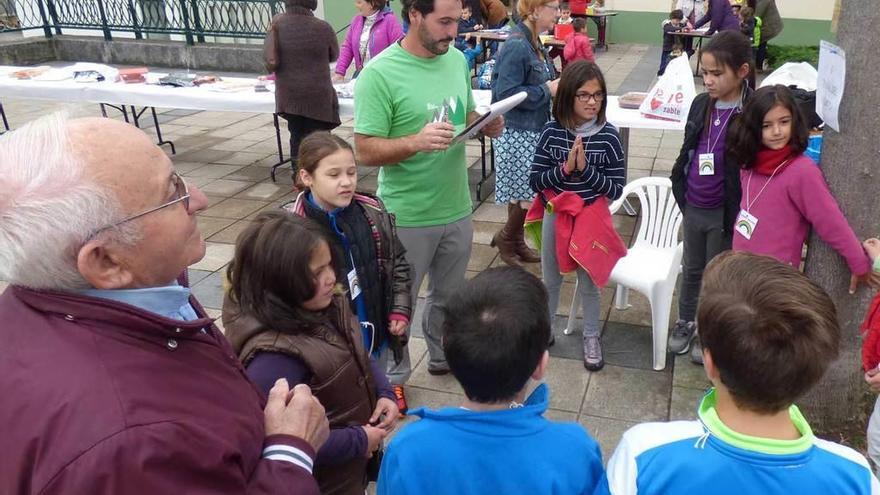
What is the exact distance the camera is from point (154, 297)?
1189 millimetres

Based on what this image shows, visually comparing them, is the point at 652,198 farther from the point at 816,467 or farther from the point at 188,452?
the point at 188,452

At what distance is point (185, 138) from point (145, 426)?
8129mm

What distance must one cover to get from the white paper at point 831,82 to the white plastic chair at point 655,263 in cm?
106

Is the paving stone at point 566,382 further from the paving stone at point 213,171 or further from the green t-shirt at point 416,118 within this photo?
the paving stone at point 213,171

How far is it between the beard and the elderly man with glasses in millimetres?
1703

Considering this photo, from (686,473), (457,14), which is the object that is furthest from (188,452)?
(457,14)

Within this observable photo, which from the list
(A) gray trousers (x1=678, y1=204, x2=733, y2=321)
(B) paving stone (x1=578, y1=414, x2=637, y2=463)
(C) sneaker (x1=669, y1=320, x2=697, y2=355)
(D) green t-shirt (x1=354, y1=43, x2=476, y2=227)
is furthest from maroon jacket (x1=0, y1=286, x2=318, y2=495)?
(C) sneaker (x1=669, y1=320, x2=697, y2=355)

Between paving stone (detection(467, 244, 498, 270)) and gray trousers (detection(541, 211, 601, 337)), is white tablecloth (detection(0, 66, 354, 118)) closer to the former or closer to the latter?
paving stone (detection(467, 244, 498, 270))

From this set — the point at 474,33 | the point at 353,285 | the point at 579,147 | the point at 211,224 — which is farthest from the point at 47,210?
the point at 474,33

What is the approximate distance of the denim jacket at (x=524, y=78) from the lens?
4227 mm

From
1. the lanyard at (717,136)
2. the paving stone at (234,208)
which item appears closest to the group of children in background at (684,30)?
the paving stone at (234,208)

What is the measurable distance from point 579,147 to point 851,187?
42.5 inches

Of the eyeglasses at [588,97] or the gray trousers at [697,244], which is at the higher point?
the eyeglasses at [588,97]

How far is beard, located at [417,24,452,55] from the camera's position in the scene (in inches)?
106
